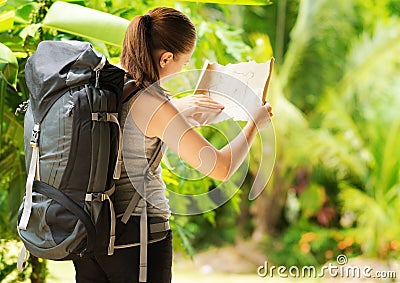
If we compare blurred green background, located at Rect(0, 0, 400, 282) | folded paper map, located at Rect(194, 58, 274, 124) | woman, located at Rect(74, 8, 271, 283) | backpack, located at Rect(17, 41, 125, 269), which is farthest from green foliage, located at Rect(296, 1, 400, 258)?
backpack, located at Rect(17, 41, 125, 269)

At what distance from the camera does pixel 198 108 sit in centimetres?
161

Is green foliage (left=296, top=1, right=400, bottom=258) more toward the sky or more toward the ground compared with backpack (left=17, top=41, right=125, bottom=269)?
more toward the ground

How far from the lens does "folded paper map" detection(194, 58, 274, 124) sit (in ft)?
5.54

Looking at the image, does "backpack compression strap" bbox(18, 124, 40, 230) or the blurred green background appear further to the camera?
the blurred green background

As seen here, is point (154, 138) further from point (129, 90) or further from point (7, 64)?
point (7, 64)

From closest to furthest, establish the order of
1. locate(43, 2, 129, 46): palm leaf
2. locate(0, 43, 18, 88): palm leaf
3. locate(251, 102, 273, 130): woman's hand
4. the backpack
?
1. the backpack
2. locate(251, 102, 273, 130): woman's hand
3. locate(0, 43, 18, 88): palm leaf
4. locate(43, 2, 129, 46): palm leaf

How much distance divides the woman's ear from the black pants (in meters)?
0.36

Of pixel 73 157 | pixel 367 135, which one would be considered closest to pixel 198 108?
pixel 73 157

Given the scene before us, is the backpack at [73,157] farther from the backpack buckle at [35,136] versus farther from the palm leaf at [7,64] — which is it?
the palm leaf at [7,64]

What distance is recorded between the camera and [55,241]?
5.01 ft

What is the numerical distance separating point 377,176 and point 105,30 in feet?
14.1

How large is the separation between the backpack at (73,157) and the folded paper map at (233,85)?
0.24 m

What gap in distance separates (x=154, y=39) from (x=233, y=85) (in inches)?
8.9

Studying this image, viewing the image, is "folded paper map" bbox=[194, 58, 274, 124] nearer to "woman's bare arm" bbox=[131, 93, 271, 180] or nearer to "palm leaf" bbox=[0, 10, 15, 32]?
"woman's bare arm" bbox=[131, 93, 271, 180]
